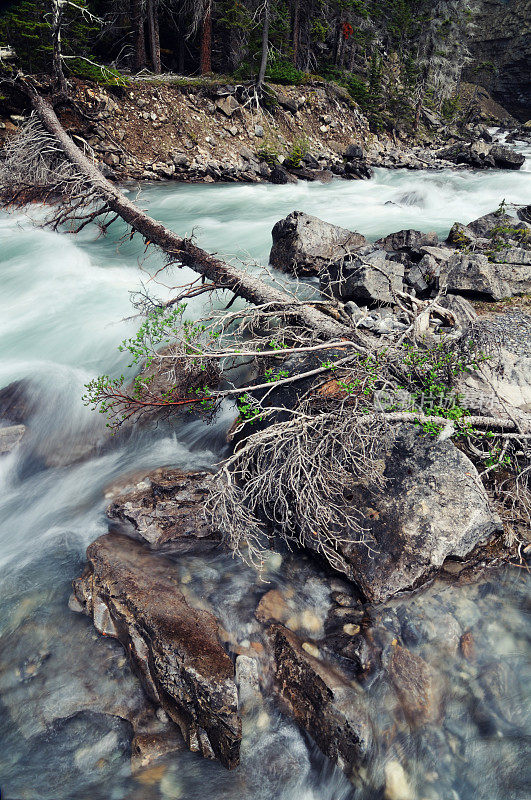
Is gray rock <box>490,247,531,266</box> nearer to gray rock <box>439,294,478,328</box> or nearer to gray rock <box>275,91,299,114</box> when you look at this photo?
gray rock <box>439,294,478,328</box>

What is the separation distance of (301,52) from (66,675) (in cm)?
3034

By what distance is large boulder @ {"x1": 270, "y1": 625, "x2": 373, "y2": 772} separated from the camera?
8.79ft

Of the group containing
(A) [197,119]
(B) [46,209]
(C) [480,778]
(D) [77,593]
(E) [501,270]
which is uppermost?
(A) [197,119]

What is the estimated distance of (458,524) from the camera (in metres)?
3.41

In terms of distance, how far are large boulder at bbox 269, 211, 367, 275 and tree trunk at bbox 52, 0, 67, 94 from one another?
819cm

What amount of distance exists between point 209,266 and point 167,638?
462 centimetres

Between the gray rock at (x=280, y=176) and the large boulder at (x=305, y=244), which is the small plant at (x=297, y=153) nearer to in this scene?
the gray rock at (x=280, y=176)

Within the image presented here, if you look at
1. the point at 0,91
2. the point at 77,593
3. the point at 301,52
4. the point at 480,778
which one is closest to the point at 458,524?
the point at 480,778

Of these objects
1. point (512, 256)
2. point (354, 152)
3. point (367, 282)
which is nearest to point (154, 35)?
point (354, 152)

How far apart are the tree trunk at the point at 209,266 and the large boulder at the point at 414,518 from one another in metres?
1.43

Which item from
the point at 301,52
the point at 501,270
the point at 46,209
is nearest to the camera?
the point at 501,270

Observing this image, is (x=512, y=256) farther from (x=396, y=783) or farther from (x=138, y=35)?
(x=138, y=35)

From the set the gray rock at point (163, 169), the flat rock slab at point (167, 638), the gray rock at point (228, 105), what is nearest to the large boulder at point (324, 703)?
the flat rock slab at point (167, 638)

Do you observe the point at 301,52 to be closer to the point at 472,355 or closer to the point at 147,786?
the point at 472,355
